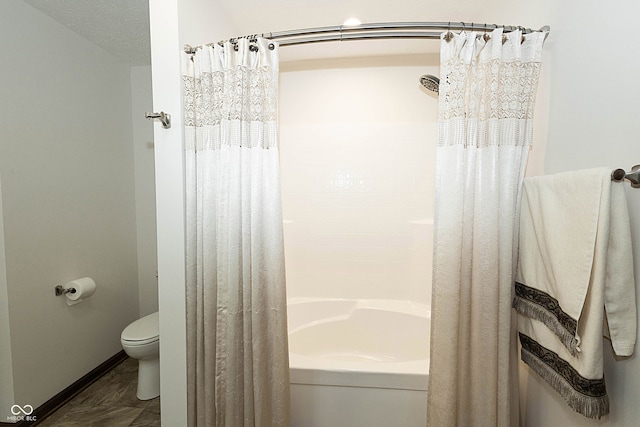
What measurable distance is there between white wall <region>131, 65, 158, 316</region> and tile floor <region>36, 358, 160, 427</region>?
649 millimetres

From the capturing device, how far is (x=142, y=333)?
190 centimetres

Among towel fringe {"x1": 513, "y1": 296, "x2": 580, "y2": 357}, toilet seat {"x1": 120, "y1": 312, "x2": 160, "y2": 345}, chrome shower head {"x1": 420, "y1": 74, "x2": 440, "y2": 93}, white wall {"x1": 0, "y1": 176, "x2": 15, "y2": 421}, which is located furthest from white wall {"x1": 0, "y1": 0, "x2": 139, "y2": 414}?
towel fringe {"x1": 513, "y1": 296, "x2": 580, "y2": 357}

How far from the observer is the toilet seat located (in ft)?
5.98

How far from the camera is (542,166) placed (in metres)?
1.11

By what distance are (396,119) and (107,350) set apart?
2997 millimetres

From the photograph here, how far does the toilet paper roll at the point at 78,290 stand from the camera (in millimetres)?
1869

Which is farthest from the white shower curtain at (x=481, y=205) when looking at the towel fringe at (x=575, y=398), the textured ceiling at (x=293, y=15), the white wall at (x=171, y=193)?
the white wall at (x=171, y=193)

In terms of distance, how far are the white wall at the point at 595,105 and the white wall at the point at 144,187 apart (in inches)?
109

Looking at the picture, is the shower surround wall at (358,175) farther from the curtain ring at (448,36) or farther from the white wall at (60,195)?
the white wall at (60,195)

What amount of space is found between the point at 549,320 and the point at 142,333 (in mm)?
2298

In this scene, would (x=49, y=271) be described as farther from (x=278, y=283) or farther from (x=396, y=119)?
(x=396, y=119)

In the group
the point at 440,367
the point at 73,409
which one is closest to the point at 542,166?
the point at 440,367

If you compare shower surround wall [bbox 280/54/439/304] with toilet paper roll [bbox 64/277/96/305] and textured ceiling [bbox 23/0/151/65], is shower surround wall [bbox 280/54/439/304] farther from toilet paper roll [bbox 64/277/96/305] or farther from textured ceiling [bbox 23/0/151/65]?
toilet paper roll [bbox 64/277/96/305]

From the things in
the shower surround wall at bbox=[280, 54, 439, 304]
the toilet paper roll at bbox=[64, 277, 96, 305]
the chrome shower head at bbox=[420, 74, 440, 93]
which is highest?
the chrome shower head at bbox=[420, 74, 440, 93]
